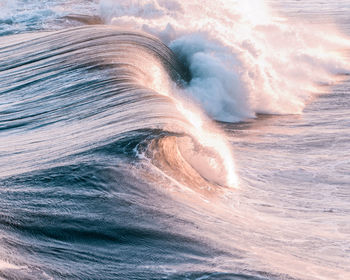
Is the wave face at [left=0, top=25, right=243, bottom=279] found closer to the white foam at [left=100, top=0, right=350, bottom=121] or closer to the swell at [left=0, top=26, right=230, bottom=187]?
the swell at [left=0, top=26, right=230, bottom=187]

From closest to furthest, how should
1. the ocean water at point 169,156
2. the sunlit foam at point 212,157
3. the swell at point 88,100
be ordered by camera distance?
the ocean water at point 169,156, the swell at point 88,100, the sunlit foam at point 212,157

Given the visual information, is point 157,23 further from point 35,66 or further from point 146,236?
point 146,236

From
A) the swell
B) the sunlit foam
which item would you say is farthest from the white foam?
the sunlit foam

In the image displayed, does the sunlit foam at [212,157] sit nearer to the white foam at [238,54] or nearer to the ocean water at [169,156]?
the ocean water at [169,156]

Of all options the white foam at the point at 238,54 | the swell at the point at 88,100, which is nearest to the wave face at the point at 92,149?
the swell at the point at 88,100

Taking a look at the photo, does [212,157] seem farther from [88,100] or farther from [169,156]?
[88,100]

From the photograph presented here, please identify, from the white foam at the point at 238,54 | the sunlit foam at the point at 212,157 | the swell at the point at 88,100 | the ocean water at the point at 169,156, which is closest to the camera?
the ocean water at the point at 169,156
